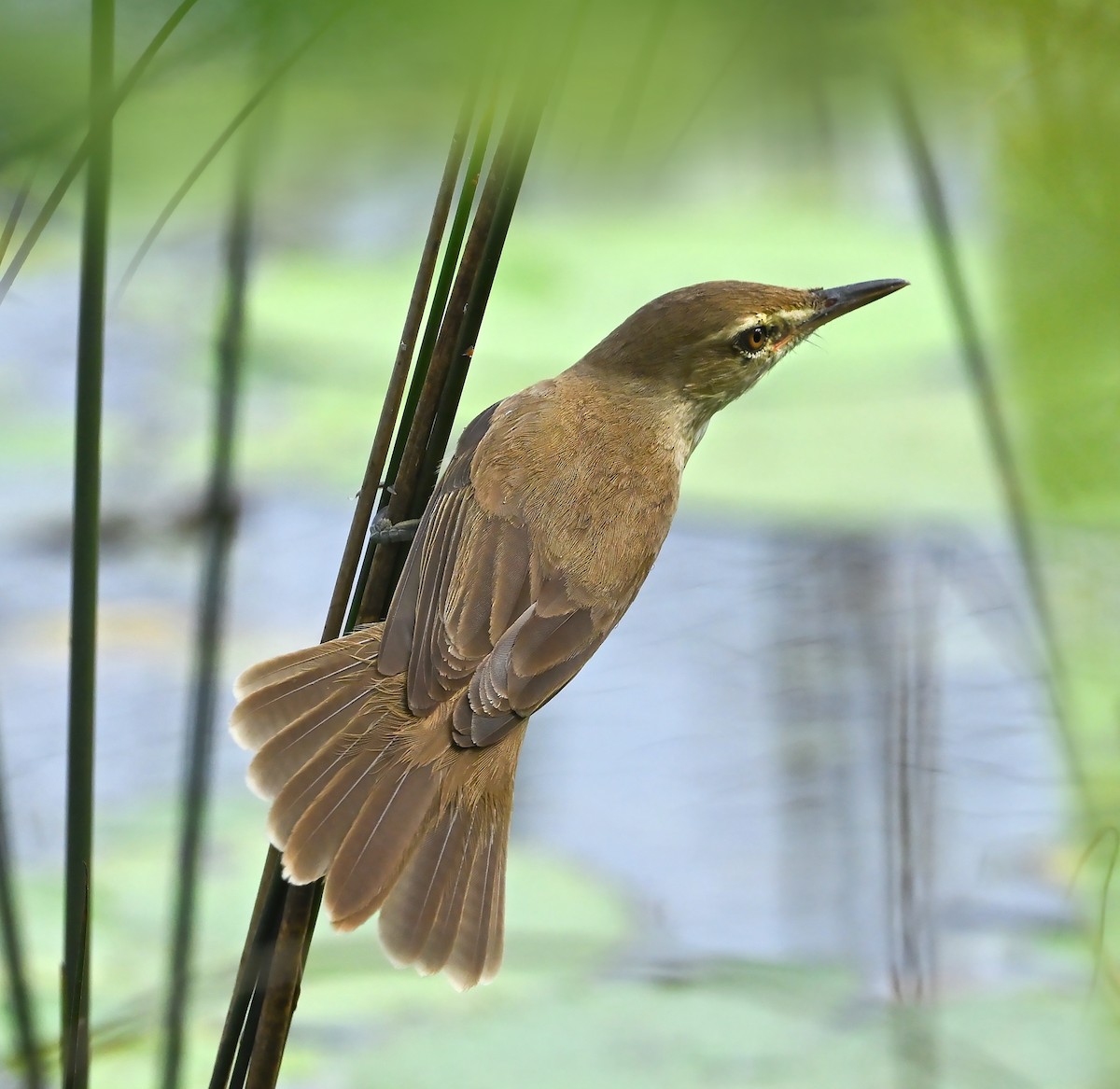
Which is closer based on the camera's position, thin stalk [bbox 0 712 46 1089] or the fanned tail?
thin stalk [bbox 0 712 46 1089]

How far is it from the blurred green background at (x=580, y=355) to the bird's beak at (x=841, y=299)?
0.28 m

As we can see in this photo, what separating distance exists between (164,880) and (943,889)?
1.79 m

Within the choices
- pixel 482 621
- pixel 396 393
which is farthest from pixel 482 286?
pixel 482 621

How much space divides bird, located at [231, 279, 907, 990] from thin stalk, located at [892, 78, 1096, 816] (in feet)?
0.38

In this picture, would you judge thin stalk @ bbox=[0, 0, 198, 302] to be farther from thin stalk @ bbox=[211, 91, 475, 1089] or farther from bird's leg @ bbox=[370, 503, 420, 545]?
bird's leg @ bbox=[370, 503, 420, 545]

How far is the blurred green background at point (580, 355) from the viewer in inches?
56.4

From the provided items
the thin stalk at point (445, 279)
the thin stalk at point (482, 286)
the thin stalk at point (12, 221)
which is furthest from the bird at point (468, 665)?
the thin stalk at point (12, 221)

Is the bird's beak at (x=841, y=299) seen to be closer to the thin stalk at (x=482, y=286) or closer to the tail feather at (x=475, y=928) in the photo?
the thin stalk at (x=482, y=286)

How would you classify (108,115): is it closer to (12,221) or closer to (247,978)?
(12,221)

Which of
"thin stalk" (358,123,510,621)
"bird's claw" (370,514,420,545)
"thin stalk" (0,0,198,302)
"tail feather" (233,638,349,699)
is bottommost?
"tail feather" (233,638,349,699)

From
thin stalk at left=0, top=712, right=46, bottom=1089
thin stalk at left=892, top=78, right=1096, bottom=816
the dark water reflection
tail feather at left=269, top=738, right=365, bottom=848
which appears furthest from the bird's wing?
the dark water reflection

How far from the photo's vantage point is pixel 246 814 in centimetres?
303

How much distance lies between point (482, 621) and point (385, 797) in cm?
30

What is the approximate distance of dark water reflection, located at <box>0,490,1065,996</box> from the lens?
3076 mm
